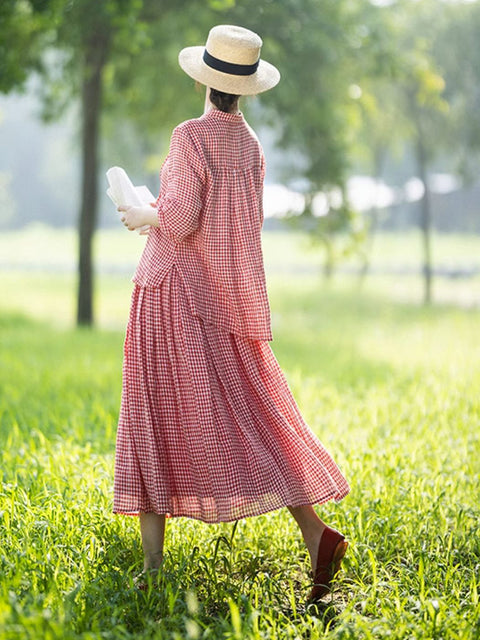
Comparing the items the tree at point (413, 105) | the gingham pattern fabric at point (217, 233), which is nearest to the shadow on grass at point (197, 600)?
the gingham pattern fabric at point (217, 233)

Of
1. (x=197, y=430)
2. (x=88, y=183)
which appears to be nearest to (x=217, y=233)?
(x=197, y=430)

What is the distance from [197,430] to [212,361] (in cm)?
28

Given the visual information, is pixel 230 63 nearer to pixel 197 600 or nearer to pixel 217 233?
pixel 217 233

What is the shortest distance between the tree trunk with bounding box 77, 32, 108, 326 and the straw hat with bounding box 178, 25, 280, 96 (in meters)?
10.6

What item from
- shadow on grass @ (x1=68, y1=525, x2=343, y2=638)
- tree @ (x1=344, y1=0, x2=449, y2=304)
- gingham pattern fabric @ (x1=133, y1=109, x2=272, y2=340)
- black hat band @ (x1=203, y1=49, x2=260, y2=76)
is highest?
tree @ (x1=344, y1=0, x2=449, y2=304)

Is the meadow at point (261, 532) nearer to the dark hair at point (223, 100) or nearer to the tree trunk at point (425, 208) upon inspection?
the dark hair at point (223, 100)

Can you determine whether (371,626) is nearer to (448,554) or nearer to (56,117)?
(448,554)

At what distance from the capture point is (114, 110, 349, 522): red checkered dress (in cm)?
333

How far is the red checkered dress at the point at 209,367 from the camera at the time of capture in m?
3.33

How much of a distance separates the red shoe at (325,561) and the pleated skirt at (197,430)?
0.46ft

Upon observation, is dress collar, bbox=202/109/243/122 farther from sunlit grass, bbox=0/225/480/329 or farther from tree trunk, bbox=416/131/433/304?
tree trunk, bbox=416/131/433/304

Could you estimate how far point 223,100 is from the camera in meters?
3.45

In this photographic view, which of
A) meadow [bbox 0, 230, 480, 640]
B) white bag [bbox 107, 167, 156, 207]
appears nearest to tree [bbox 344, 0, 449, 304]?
meadow [bbox 0, 230, 480, 640]

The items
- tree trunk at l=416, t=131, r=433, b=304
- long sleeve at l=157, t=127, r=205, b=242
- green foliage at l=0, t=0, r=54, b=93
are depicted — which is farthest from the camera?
tree trunk at l=416, t=131, r=433, b=304
